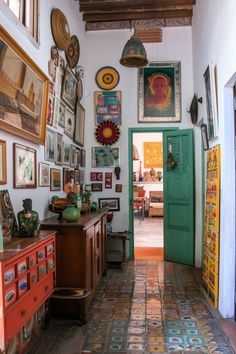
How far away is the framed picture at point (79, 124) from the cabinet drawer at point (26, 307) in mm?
3097

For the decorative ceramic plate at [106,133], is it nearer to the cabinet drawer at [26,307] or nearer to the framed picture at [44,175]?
the framed picture at [44,175]

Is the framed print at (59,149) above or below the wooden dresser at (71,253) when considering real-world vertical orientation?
above

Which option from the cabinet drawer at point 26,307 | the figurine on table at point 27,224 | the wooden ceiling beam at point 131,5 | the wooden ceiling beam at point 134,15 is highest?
the wooden ceiling beam at point 131,5

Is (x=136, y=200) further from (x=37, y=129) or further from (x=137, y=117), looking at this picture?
(x=37, y=129)

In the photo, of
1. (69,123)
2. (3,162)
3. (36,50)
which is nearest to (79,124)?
(69,123)

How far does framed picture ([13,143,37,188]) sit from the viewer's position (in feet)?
10.1

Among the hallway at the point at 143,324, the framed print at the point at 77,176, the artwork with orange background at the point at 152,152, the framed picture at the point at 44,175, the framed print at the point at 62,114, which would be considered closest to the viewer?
the hallway at the point at 143,324

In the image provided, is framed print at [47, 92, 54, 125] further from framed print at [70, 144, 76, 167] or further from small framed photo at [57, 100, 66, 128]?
framed print at [70, 144, 76, 167]

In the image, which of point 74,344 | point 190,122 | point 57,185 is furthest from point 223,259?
point 190,122

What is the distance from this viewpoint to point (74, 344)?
124 inches

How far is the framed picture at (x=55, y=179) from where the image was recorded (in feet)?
13.9

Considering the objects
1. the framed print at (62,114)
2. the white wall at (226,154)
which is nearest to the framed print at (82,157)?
the framed print at (62,114)

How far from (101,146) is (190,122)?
5.73 feet

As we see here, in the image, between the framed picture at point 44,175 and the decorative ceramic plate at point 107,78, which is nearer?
the framed picture at point 44,175
